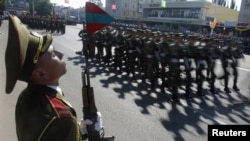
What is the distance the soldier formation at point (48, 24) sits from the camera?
92.5 ft

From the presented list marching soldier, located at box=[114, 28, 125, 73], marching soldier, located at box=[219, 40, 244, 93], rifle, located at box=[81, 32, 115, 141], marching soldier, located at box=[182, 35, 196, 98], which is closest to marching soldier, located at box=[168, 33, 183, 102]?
marching soldier, located at box=[182, 35, 196, 98]

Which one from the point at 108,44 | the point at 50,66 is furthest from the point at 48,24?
the point at 50,66

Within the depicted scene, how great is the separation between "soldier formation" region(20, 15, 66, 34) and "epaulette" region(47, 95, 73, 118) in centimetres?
2765

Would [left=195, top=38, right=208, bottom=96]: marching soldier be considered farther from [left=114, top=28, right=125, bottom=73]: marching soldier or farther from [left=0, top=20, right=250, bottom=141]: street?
[left=114, top=28, right=125, bottom=73]: marching soldier

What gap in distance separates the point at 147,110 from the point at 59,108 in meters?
4.67

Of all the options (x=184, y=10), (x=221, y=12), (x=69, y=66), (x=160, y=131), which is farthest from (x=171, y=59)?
(x=221, y=12)

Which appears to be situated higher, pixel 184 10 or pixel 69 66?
pixel 184 10

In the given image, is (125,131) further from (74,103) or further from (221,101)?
(221,101)

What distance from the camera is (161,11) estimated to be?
229 ft

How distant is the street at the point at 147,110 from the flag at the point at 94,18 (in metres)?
2.08

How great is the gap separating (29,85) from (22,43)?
0.31 meters

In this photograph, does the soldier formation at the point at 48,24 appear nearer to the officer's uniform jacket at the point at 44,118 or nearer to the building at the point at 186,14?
the building at the point at 186,14

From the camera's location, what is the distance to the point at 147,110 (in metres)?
5.89

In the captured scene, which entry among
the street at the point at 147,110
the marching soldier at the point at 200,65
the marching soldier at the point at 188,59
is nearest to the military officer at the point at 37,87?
the street at the point at 147,110
